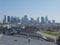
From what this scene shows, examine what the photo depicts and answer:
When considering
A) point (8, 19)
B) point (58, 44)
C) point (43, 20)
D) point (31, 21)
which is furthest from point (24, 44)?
point (43, 20)

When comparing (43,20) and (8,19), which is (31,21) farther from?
(8,19)

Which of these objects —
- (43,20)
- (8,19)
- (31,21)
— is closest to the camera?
(8,19)

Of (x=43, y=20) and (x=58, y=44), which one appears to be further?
(x=43, y=20)

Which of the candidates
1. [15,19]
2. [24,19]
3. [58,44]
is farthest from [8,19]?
[58,44]

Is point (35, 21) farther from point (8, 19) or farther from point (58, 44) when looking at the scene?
point (58, 44)

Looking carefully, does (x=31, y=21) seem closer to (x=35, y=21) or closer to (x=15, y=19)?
(x=35, y=21)

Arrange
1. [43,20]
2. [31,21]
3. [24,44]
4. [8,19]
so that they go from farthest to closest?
[43,20], [31,21], [8,19], [24,44]

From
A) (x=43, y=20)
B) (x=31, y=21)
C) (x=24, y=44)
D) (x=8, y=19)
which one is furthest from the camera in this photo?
(x=43, y=20)

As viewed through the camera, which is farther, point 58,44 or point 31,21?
point 31,21
